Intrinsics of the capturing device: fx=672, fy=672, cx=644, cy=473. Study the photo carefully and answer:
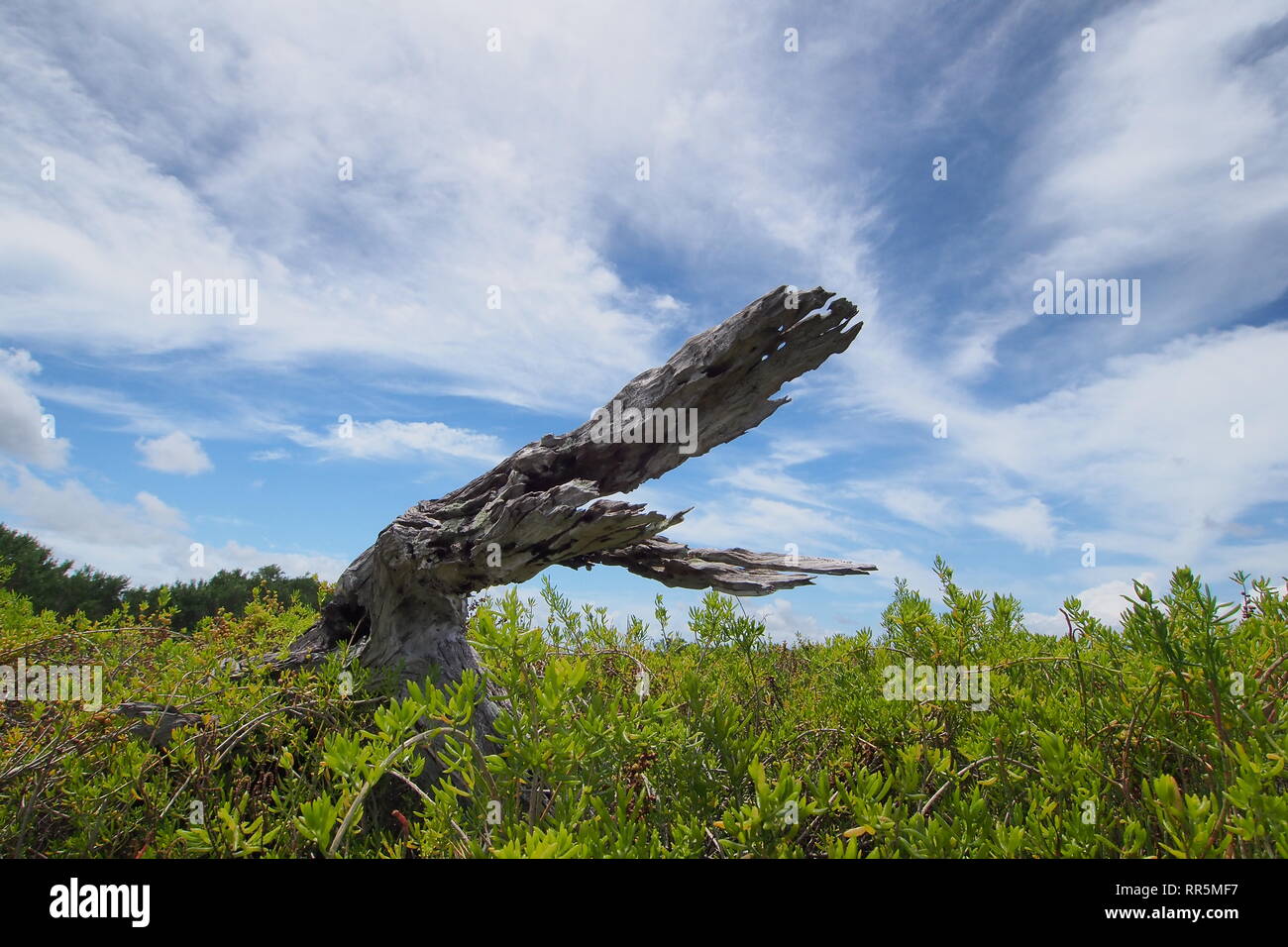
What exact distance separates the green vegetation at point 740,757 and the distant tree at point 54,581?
501 inches

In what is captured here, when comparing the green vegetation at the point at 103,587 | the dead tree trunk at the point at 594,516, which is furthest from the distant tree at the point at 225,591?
the dead tree trunk at the point at 594,516

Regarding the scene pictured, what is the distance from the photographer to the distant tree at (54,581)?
45.5 feet

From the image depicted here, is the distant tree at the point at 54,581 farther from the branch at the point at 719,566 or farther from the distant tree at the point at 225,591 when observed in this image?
the branch at the point at 719,566

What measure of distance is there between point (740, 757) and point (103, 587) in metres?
18.8

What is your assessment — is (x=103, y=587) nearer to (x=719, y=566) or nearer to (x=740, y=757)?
(x=719, y=566)

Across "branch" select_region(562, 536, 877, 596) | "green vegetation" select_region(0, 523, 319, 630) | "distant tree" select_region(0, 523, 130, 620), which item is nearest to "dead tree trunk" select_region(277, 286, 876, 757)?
"branch" select_region(562, 536, 877, 596)

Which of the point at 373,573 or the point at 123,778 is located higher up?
the point at 373,573

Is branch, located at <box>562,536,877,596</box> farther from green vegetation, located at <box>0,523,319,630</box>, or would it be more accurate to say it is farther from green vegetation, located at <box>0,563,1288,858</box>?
green vegetation, located at <box>0,523,319,630</box>

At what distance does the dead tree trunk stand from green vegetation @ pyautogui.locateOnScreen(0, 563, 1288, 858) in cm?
54

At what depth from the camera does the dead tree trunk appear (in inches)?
159
